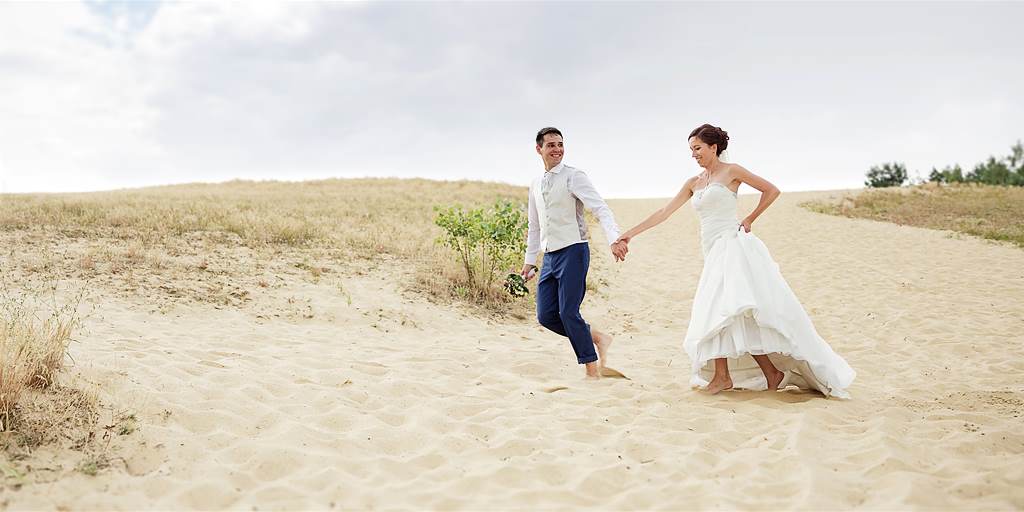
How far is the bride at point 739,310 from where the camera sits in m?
5.12

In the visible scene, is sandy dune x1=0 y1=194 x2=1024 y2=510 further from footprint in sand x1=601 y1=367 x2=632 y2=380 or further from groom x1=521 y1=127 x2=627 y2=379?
groom x1=521 y1=127 x2=627 y2=379

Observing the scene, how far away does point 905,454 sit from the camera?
4008mm

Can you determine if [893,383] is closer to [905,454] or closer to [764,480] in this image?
[905,454]

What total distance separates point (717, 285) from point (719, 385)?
0.89m

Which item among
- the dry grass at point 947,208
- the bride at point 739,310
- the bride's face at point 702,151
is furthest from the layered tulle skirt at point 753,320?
the dry grass at point 947,208

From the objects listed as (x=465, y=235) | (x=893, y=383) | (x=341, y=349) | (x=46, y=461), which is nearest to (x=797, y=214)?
(x=465, y=235)

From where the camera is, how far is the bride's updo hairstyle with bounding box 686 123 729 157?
5.46 metres

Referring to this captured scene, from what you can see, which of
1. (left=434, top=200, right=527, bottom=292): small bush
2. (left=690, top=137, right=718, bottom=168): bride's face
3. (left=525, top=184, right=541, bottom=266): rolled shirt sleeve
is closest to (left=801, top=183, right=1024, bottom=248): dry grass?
(left=434, top=200, right=527, bottom=292): small bush

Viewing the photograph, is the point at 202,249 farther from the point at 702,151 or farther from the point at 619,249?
the point at 702,151

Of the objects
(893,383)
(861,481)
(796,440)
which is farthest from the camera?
(893,383)

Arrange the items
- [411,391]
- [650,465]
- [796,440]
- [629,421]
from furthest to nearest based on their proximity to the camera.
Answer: [411,391] < [629,421] < [796,440] < [650,465]

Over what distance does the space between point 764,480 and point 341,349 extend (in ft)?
14.7

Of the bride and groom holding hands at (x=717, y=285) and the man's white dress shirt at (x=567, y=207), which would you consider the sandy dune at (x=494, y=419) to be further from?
the man's white dress shirt at (x=567, y=207)

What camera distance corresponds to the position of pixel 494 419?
15.9ft
